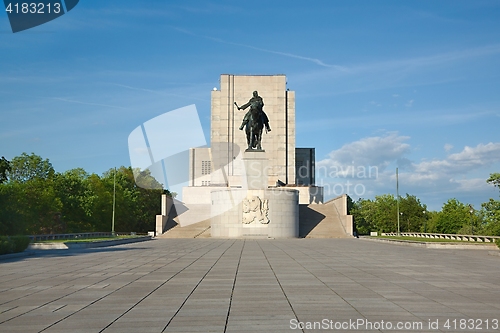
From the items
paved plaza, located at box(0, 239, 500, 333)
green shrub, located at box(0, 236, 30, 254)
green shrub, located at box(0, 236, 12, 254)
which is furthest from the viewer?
green shrub, located at box(0, 236, 30, 254)

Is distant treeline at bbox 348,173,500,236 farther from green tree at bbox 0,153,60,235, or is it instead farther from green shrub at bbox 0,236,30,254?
green shrub at bbox 0,236,30,254

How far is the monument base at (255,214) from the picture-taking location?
42.7 m

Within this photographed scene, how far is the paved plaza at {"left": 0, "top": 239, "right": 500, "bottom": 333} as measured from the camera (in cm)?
785

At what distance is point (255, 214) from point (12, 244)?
22713 millimetres

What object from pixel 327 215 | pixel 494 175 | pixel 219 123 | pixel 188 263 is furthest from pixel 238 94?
pixel 188 263

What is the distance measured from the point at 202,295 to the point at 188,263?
7.70 meters

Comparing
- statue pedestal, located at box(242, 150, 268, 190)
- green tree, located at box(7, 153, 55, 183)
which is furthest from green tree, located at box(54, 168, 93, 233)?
statue pedestal, located at box(242, 150, 268, 190)

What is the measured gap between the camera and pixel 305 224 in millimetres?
49938

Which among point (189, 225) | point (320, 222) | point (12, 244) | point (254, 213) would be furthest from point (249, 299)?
point (189, 225)

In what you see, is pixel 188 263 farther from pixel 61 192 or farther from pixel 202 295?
pixel 61 192

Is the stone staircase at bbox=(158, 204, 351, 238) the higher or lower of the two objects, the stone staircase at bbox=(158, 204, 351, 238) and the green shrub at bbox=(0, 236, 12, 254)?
the higher

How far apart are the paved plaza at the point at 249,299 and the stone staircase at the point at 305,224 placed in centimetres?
3088

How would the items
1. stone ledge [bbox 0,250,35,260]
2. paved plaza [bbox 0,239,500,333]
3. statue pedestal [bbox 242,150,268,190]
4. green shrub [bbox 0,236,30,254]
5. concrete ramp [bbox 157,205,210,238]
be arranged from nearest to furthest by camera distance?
1. paved plaza [bbox 0,239,500,333]
2. stone ledge [bbox 0,250,35,260]
3. green shrub [bbox 0,236,30,254]
4. statue pedestal [bbox 242,150,268,190]
5. concrete ramp [bbox 157,205,210,238]

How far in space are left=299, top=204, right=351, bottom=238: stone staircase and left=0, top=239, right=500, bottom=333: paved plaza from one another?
3097 cm
